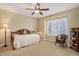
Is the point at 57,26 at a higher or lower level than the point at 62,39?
higher

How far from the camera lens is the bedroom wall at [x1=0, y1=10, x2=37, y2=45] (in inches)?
92.9

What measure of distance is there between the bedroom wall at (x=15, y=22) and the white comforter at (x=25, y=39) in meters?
0.17

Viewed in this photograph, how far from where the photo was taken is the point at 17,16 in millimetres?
2441

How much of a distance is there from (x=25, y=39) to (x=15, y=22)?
452 mm

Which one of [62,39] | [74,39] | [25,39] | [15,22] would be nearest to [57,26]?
[62,39]

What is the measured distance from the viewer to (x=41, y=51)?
7.93ft

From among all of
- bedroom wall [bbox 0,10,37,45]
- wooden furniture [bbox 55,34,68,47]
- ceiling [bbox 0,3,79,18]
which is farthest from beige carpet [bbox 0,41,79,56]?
ceiling [bbox 0,3,79,18]

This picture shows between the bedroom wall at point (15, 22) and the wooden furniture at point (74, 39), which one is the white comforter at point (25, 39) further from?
the wooden furniture at point (74, 39)

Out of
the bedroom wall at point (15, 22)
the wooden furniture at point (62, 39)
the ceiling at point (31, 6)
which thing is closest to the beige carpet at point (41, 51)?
the wooden furniture at point (62, 39)

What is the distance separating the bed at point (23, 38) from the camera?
238 centimetres

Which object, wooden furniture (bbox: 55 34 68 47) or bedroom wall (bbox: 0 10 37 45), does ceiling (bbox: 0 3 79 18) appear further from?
wooden furniture (bbox: 55 34 68 47)

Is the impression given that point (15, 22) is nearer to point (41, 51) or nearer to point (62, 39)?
point (41, 51)

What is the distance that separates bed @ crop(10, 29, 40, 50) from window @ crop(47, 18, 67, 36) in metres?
0.35

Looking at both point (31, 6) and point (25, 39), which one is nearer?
point (31, 6)
